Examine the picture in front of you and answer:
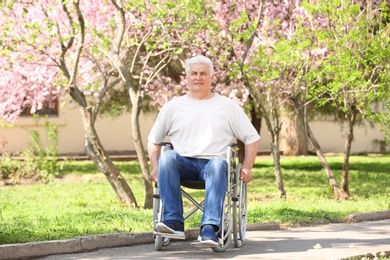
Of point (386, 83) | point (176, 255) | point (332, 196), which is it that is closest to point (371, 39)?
point (386, 83)

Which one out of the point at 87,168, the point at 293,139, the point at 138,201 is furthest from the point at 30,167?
the point at 293,139

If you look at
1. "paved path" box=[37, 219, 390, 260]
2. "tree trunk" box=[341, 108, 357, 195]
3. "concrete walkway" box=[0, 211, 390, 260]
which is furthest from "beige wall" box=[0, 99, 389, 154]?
"concrete walkway" box=[0, 211, 390, 260]

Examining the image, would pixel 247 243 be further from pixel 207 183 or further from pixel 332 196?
pixel 332 196

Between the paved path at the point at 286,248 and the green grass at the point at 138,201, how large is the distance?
0.77 meters

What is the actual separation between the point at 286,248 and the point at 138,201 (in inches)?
358

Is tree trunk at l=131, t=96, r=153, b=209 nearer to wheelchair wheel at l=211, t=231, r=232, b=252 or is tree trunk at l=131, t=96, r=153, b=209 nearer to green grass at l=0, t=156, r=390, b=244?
green grass at l=0, t=156, r=390, b=244

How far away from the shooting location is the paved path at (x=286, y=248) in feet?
27.9

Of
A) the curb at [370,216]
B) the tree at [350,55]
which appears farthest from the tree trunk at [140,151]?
the curb at [370,216]

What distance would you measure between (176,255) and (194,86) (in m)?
1.53

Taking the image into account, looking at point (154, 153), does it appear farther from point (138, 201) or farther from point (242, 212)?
point (138, 201)

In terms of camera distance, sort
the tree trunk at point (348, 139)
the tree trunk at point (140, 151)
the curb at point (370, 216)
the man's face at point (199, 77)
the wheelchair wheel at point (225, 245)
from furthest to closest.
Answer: the tree trunk at point (348, 139) → the tree trunk at point (140, 151) → the curb at point (370, 216) → the man's face at point (199, 77) → the wheelchair wheel at point (225, 245)

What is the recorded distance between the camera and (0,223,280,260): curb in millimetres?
8523

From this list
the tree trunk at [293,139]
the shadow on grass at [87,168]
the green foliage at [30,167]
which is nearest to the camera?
the green foliage at [30,167]

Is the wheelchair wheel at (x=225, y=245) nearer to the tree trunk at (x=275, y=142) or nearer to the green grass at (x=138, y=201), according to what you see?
the green grass at (x=138, y=201)
